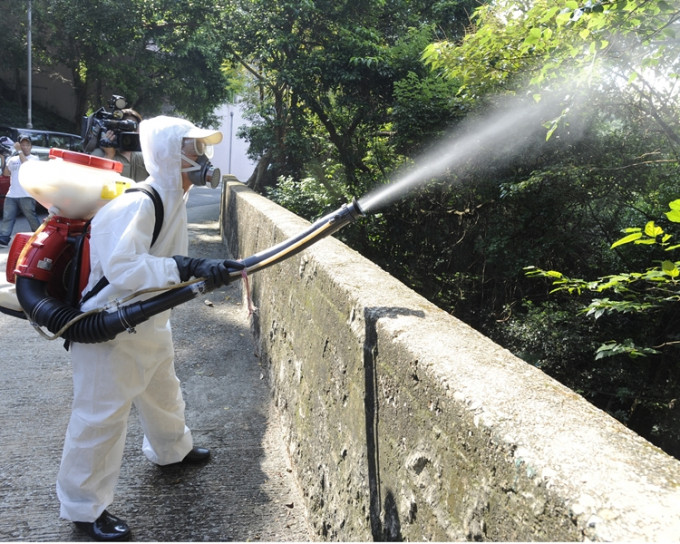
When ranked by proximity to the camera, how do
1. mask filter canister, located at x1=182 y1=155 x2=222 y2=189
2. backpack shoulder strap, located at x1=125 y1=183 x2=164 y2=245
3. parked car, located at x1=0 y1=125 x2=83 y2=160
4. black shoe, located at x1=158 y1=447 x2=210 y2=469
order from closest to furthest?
1. backpack shoulder strap, located at x1=125 y1=183 x2=164 y2=245
2. mask filter canister, located at x1=182 y1=155 x2=222 y2=189
3. black shoe, located at x1=158 y1=447 x2=210 y2=469
4. parked car, located at x1=0 y1=125 x2=83 y2=160

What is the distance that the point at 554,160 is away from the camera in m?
7.08

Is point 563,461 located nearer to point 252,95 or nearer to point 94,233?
point 94,233

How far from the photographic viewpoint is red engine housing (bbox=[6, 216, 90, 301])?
9.85 ft

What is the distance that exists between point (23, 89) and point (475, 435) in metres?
33.8

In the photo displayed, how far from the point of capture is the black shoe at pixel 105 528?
9.78 ft

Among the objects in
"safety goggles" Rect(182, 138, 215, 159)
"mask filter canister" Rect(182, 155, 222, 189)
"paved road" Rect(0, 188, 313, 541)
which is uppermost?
"safety goggles" Rect(182, 138, 215, 159)

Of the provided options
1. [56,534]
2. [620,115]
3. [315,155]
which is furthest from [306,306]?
[315,155]

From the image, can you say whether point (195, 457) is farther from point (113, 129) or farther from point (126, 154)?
point (126, 154)

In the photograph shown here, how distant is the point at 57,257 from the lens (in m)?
3.05

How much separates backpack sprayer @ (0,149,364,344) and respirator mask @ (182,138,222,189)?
1.48ft

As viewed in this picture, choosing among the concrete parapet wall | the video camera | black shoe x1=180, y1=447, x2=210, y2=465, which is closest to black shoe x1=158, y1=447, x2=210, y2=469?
black shoe x1=180, y1=447, x2=210, y2=465

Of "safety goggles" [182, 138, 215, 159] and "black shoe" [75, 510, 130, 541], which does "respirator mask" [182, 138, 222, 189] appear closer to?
"safety goggles" [182, 138, 215, 159]

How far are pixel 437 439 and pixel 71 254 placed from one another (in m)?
2.14

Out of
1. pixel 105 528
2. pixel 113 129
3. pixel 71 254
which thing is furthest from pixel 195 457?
pixel 113 129
